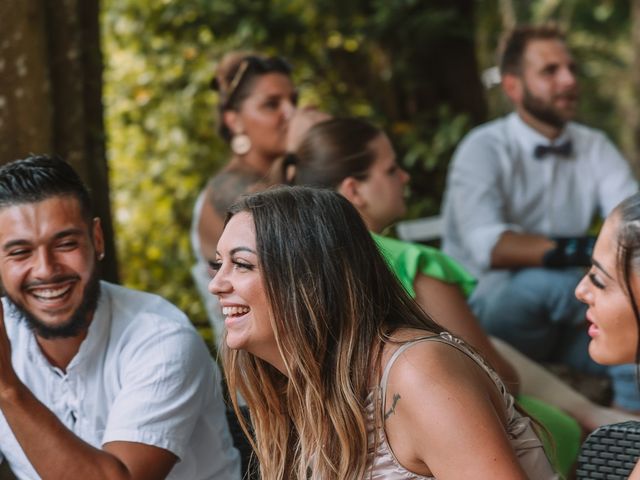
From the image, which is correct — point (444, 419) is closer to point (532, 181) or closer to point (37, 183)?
point (37, 183)

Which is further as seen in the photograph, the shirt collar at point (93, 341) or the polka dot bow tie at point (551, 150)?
the polka dot bow tie at point (551, 150)

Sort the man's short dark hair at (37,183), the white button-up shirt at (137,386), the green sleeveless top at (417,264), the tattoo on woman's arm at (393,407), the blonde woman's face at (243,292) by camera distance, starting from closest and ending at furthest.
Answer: the tattoo on woman's arm at (393,407), the blonde woman's face at (243,292), the white button-up shirt at (137,386), the man's short dark hair at (37,183), the green sleeveless top at (417,264)

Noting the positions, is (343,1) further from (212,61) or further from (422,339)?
(422,339)

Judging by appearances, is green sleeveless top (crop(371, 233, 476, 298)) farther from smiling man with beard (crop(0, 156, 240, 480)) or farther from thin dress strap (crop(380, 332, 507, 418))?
thin dress strap (crop(380, 332, 507, 418))

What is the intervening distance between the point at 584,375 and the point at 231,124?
6.67ft

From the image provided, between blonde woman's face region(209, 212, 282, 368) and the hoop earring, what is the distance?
2.50 metres

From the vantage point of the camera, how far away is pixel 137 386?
2543mm

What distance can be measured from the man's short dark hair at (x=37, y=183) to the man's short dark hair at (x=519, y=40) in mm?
2887

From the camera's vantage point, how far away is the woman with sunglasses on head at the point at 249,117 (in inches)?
178

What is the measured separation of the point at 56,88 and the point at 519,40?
7.83 ft

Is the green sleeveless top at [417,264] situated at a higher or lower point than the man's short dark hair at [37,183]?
lower

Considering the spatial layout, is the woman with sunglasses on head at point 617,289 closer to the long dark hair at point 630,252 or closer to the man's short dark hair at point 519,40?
the long dark hair at point 630,252

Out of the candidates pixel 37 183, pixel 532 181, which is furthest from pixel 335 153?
pixel 532 181

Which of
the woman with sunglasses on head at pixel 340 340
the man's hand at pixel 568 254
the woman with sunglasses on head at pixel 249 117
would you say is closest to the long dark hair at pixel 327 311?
the woman with sunglasses on head at pixel 340 340
